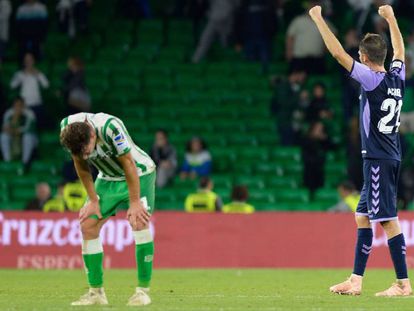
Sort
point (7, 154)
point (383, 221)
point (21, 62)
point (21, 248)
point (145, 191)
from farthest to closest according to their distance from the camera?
point (21, 62)
point (7, 154)
point (21, 248)
point (383, 221)
point (145, 191)

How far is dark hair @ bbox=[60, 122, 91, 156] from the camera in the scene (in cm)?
991

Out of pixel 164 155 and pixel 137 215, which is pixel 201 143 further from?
pixel 137 215

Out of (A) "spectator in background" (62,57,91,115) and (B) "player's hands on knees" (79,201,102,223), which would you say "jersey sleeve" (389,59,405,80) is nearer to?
(B) "player's hands on knees" (79,201,102,223)

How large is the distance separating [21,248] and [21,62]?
6670mm

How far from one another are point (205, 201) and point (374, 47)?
29.0ft

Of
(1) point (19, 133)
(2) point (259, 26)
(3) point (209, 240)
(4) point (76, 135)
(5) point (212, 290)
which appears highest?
(2) point (259, 26)

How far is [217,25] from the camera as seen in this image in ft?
81.8

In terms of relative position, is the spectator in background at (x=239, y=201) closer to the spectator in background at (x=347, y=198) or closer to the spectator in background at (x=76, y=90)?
the spectator in background at (x=347, y=198)

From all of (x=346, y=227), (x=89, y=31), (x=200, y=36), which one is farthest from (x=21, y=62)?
(x=346, y=227)

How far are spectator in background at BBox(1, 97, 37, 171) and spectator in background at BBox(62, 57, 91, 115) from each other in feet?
2.48

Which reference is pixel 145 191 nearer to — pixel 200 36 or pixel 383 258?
pixel 383 258

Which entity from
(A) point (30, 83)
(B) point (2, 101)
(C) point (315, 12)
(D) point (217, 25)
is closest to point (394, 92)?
(C) point (315, 12)

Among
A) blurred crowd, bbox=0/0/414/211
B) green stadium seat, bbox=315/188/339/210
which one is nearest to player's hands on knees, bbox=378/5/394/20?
blurred crowd, bbox=0/0/414/211

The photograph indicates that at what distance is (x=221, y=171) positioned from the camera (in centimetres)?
2288
